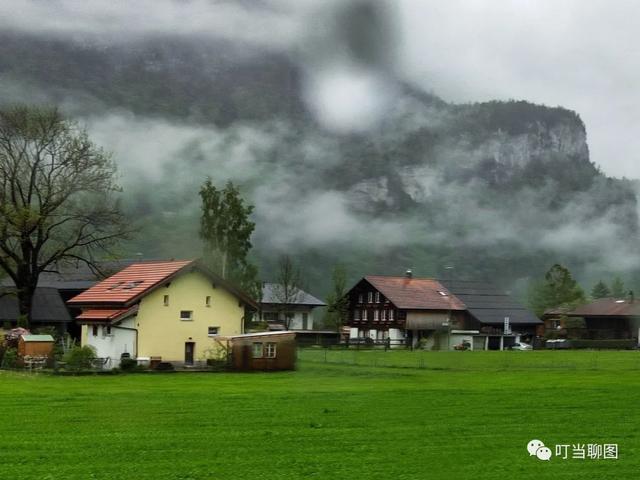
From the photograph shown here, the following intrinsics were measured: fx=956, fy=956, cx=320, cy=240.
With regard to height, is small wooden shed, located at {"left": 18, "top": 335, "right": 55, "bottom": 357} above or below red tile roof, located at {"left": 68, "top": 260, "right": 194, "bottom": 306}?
below

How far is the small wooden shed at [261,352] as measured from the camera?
4797cm

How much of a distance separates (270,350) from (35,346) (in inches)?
456

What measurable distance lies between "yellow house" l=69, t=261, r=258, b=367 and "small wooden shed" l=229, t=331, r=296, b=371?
4.17 meters

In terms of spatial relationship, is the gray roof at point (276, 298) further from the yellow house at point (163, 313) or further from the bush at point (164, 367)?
the bush at point (164, 367)

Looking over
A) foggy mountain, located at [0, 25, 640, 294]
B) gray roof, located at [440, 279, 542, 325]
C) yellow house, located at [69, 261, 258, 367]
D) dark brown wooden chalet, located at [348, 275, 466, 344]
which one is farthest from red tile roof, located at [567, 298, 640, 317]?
foggy mountain, located at [0, 25, 640, 294]

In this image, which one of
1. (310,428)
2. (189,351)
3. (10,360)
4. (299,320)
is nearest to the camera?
(310,428)

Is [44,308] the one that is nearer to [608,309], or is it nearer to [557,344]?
[557,344]

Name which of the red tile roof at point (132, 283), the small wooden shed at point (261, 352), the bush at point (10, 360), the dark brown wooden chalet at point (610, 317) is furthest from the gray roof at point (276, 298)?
the bush at point (10, 360)

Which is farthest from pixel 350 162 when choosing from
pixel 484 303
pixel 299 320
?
pixel 299 320

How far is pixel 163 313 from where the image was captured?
52938 mm

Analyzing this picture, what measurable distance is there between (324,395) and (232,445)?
11.8 m

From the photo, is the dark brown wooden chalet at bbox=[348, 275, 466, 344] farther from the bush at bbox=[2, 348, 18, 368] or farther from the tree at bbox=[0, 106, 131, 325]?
the bush at bbox=[2, 348, 18, 368]

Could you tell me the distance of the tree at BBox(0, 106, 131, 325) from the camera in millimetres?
59781

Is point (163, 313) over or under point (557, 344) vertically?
over
